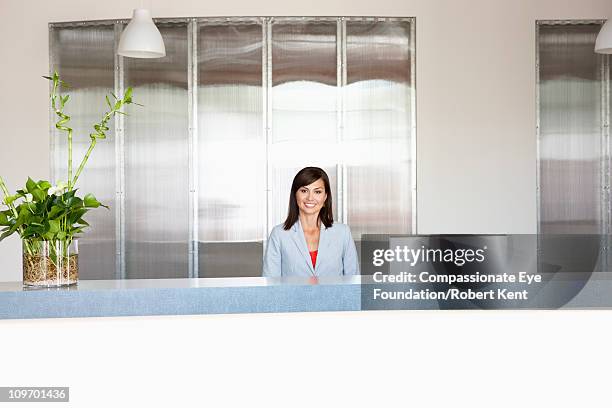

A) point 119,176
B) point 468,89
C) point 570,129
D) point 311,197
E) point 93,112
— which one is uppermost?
point 468,89

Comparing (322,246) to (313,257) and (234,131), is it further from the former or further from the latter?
(234,131)

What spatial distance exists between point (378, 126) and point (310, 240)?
3.02 meters

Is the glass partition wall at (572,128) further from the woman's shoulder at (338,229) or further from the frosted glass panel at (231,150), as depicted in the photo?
the woman's shoulder at (338,229)

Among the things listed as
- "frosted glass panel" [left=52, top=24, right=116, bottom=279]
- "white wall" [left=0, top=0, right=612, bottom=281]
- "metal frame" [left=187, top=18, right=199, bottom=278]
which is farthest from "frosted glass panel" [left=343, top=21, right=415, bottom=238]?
"frosted glass panel" [left=52, top=24, right=116, bottom=279]

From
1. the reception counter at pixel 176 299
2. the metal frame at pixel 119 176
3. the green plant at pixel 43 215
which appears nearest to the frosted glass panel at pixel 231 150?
the metal frame at pixel 119 176

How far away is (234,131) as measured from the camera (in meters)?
6.98

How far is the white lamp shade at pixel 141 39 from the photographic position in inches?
202

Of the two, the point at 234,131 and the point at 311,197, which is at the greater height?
the point at 234,131

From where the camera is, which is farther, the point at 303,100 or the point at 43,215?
→ the point at 303,100

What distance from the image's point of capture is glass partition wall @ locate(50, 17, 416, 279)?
691 centimetres

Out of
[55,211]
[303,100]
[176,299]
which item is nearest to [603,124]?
[303,100]

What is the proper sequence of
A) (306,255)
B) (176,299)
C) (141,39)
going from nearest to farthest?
(176,299), (306,255), (141,39)

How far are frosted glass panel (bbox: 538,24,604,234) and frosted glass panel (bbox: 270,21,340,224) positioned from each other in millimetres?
1787

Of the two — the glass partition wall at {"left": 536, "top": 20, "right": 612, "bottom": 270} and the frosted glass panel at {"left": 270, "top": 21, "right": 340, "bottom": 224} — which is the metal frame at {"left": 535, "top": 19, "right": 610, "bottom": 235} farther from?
the frosted glass panel at {"left": 270, "top": 21, "right": 340, "bottom": 224}
